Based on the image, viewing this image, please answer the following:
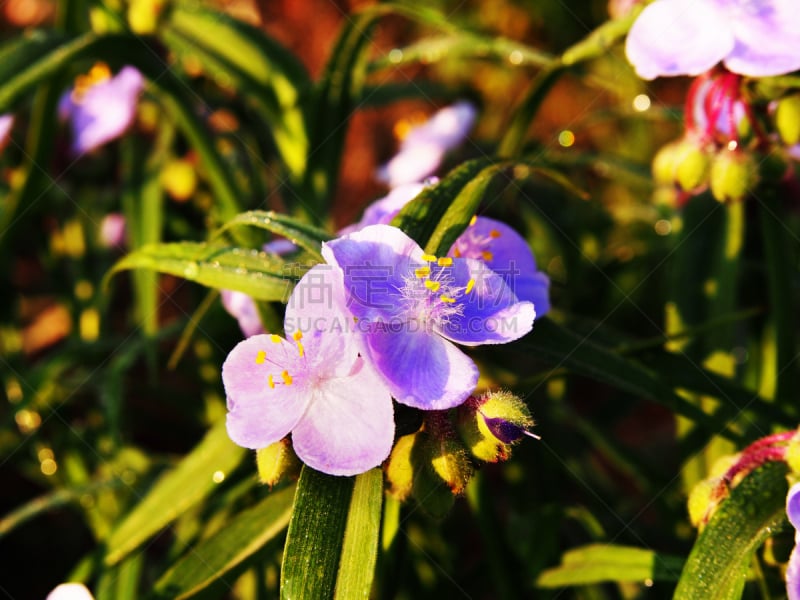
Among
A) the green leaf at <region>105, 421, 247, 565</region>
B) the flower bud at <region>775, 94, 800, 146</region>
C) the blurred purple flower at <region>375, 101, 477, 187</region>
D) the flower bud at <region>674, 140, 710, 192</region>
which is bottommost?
the green leaf at <region>105, 421, 247, 565</region>

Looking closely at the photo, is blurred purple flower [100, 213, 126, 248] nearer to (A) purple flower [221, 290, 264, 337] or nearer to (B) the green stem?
(A) purple flower [221, 290, 264, 337]

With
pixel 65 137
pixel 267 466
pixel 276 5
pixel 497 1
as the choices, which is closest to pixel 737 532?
pixel 267 466

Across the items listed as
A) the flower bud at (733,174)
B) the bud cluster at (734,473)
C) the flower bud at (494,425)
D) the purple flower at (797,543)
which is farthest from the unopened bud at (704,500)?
the flower bud at (733,174)

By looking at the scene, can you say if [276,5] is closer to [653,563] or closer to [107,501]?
[107,501]

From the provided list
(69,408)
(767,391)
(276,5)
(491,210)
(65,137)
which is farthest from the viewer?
(276,5)

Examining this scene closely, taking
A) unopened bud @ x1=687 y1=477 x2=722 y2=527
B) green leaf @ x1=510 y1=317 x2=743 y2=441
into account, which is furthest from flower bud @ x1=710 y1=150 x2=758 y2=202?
unopened bud @ x1=687 y1=477 x2=722 y2=527

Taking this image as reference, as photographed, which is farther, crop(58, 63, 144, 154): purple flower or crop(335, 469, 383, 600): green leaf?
crop(58, 63, 144, 154): purple flower

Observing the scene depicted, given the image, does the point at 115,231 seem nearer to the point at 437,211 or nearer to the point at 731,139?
the point at 437,211

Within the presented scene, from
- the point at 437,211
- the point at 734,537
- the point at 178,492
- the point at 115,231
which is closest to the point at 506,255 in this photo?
the point at 437,211
